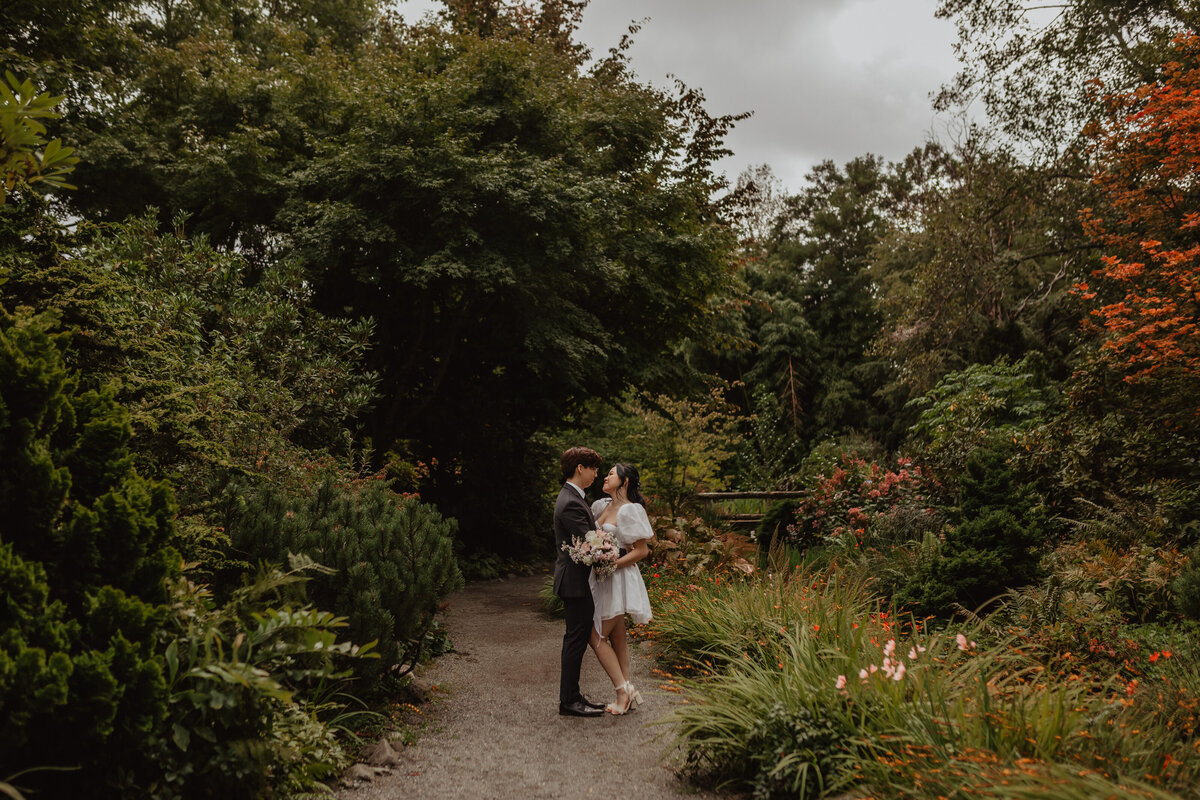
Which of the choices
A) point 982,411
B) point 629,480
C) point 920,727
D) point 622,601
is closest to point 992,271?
point 982,411

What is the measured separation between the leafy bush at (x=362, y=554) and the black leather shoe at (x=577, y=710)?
1028 mm

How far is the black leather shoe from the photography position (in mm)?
4727

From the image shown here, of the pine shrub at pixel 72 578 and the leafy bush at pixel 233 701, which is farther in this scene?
the leafy bush at pixel 233 701

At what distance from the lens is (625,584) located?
4895 millimetres

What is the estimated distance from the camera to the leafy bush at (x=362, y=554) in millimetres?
4258

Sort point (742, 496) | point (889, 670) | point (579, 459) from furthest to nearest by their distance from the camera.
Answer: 1. point (742, 496)
2. point (579, 459)
3. point (889, 670)

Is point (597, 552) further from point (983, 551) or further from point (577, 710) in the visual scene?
point (983, 551)

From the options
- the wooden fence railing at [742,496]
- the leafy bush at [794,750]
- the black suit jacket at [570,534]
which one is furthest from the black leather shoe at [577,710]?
the wooden fence railing at [742,496]

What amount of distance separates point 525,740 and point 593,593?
0.99 metres

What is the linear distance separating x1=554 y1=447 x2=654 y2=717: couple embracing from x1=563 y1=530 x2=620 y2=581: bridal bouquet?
0.15 feet

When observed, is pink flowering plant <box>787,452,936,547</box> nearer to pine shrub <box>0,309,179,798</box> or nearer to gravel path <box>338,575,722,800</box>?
gravel path <box>338,575,722,800</box>

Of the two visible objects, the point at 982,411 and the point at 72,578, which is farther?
the point at 982,411

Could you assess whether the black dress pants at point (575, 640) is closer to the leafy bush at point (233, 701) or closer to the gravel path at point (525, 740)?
the gravel path at point (525, 740)

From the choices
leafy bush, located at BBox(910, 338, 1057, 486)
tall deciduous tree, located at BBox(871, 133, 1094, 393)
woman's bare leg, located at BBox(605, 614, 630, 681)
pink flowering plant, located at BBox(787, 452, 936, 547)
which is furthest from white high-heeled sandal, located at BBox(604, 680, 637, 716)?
tall deciduous tree, located at BBox(871, 133, 1094, 393)
